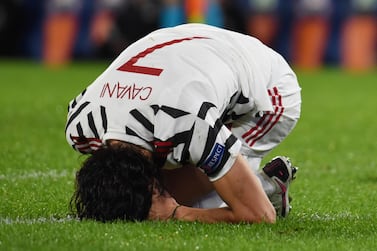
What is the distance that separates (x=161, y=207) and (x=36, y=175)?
1787mm

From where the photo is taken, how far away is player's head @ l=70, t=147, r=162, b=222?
14.0 ft

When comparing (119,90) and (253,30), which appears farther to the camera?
(253,30)

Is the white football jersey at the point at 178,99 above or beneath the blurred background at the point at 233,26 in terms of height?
above

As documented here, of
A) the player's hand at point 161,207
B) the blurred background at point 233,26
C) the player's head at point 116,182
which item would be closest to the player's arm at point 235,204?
the player's hand at point 161,207

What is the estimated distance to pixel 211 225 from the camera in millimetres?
4484

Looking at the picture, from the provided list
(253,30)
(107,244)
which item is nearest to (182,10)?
(253,30)

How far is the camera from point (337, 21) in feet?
58.1

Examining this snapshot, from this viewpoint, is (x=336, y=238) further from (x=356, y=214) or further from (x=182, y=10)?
(x=182, y=10)

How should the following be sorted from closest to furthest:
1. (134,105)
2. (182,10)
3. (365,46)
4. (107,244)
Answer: (107,244), (134,105), (182,10), (365,46)

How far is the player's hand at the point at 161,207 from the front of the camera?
4449 mm

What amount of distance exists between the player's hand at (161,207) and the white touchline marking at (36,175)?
63.6 inches

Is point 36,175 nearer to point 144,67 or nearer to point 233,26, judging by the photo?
point 144,67

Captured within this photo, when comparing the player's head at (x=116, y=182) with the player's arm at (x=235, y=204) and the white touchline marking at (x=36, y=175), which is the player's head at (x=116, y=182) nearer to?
the player's arm at (x=235, y=204)

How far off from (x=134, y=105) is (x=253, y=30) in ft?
45.9
